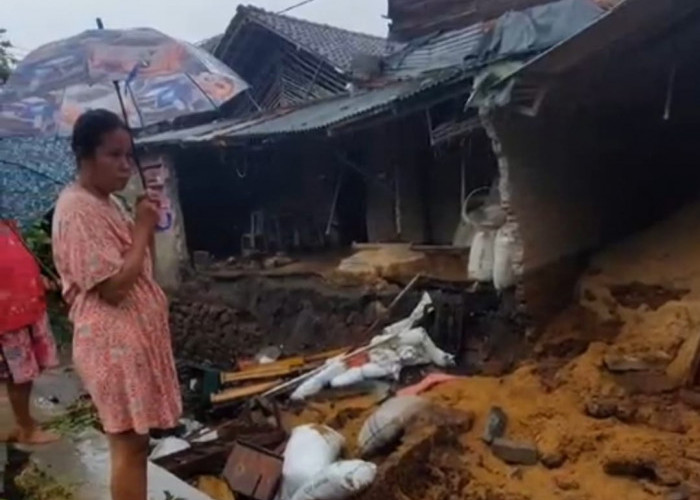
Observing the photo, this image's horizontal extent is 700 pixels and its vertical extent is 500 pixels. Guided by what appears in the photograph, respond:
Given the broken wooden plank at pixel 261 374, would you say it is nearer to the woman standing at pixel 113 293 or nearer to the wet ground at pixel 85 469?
the wet ground at pixel 85 469

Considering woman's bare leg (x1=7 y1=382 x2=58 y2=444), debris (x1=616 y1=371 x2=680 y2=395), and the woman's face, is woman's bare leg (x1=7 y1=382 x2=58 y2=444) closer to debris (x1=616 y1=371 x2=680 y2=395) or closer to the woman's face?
the woman's face

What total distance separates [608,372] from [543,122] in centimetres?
234

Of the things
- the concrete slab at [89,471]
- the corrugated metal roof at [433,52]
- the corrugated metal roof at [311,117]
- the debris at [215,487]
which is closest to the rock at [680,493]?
the concrete slab at [89,471]

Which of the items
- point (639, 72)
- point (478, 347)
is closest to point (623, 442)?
point (478, 347)

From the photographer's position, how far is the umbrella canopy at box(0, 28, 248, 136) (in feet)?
15.9

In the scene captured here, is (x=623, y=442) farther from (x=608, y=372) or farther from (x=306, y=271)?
(x=306, y=271)

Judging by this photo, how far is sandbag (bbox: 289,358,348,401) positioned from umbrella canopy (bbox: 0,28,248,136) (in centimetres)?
356

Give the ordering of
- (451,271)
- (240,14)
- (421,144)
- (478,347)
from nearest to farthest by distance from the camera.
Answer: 1. (478,347)
2. (451,271)
3. (421,144)
4. (240,14)

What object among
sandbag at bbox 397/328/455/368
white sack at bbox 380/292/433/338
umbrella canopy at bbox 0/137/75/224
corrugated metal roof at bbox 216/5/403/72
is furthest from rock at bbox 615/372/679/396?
corrugated metal roof at bbox 216/5/403/72

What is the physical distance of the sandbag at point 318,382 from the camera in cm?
796

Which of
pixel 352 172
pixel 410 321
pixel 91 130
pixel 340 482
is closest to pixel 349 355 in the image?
pixel 410 321

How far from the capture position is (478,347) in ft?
26.6

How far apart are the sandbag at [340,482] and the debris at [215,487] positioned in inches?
35.0

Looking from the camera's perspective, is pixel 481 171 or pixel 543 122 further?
pixel 481 171
